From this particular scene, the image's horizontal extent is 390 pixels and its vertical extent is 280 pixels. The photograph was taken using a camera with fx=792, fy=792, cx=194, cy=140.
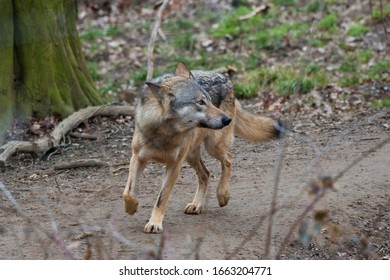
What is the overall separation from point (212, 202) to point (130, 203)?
53.6 inches


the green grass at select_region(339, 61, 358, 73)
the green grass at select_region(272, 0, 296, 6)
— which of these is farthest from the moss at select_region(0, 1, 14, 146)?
the green grass at select_region(272, 0, 296, 6)

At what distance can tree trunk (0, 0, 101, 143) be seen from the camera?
9.26m

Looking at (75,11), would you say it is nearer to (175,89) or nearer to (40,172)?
(40,172)

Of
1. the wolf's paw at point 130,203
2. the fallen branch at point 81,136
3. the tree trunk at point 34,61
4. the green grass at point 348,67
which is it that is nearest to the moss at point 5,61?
the tree trunk at point 34,61

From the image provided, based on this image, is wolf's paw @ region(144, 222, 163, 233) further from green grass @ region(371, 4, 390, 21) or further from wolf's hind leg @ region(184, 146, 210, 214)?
green grass @ region(371, 4, 390, 21)

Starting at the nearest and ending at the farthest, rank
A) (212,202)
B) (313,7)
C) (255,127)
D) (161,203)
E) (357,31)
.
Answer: (161,203), (212,202), (255,127), (357,31), (313,7)

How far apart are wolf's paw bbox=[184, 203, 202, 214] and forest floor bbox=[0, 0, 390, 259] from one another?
A: 0.10 meters

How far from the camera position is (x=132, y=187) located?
6.52 metres

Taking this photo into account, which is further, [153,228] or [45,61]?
[45,61]

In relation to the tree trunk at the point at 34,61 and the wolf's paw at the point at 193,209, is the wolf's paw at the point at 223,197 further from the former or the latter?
the tree trunk at the point at 34,61

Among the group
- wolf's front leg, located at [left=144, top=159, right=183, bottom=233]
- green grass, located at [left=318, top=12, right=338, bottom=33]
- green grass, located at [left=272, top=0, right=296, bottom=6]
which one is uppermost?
wolf's front leg, located at [left=144, top=159, right=183, bottom=233]

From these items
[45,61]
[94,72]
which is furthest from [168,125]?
[94,72]

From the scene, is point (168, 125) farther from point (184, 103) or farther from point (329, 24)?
point (329, 24)

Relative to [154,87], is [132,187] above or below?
below
